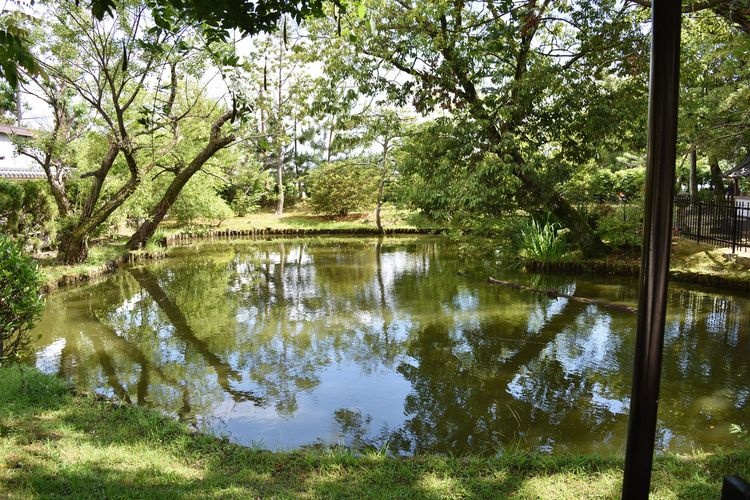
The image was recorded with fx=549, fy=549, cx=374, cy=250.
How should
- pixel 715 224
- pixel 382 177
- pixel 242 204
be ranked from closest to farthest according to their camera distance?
pixel 715 224
pixel 382 177
pixel 242 204

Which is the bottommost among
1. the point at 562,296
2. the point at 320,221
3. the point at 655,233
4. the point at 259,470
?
the point at 259,470

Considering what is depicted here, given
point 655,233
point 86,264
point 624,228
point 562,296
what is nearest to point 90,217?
point 86,264

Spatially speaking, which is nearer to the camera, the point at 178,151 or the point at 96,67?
the point at 96,67

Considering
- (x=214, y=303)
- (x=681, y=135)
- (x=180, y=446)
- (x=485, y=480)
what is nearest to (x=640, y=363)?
(x=485, y=480)

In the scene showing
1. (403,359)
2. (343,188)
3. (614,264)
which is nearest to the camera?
(403,359)

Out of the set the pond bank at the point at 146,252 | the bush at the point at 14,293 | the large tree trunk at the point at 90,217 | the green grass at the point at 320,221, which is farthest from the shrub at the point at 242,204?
the bush at the point at 14,293

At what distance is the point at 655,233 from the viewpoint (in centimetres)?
136

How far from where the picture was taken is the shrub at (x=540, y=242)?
12352 mm

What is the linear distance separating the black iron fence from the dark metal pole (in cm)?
1097

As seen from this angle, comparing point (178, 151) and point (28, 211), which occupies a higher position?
point (178, 151)

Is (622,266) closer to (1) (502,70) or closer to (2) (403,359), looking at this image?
(1) (502,70)

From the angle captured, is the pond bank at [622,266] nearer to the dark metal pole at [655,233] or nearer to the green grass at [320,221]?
the green grass at [320,221]

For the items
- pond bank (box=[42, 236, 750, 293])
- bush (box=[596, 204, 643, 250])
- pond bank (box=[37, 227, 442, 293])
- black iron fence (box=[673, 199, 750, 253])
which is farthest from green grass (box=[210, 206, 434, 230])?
black iron fence (box=[673, 199, 750, 253])

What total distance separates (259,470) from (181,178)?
1312 cm
